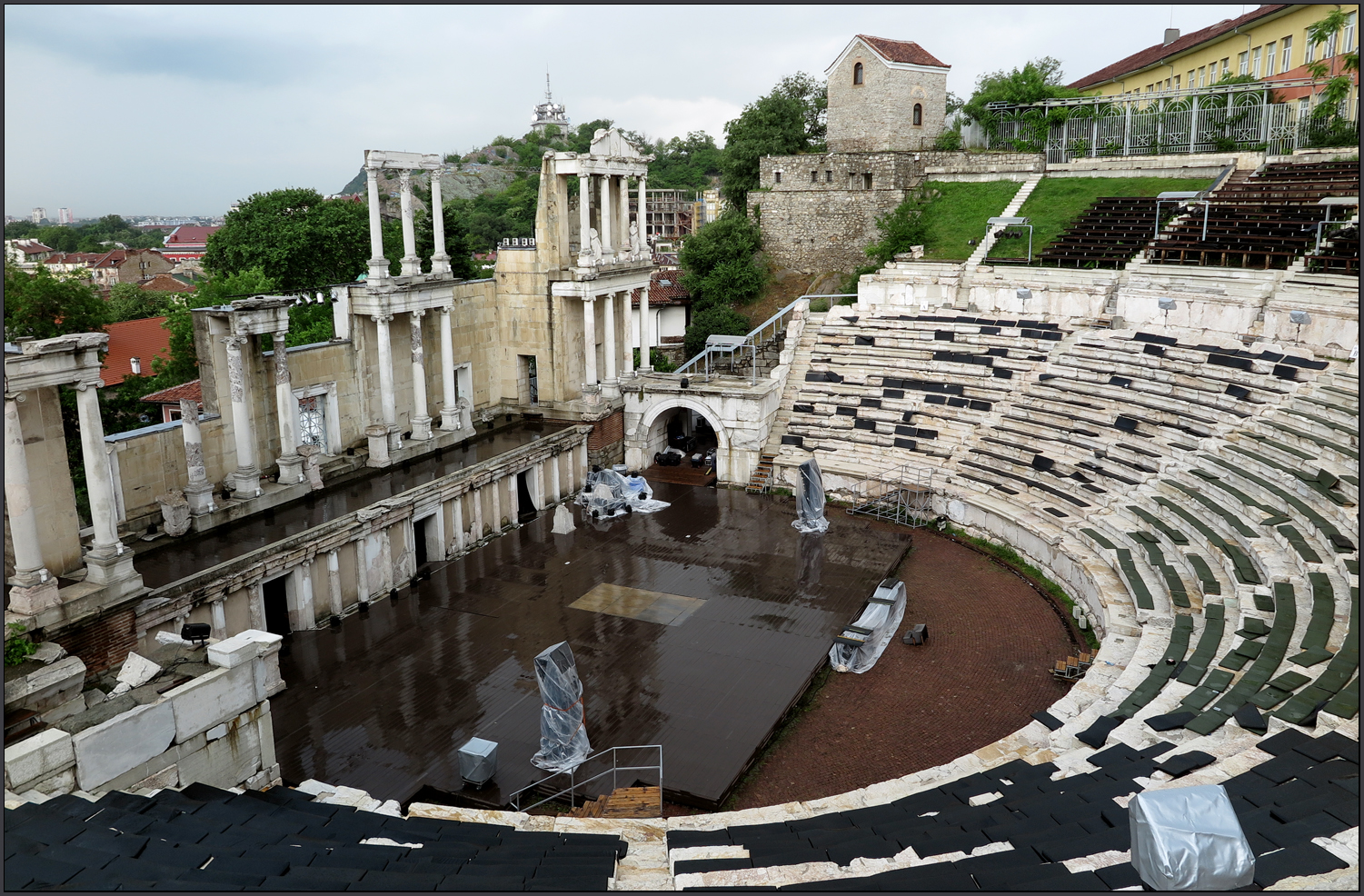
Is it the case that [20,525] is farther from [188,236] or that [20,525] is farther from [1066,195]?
[188,236]

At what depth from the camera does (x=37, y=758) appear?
1126 cm

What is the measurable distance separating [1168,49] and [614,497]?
4602cm

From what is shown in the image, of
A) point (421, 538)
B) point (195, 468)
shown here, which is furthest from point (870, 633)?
point (195, 468)

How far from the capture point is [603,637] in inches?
802

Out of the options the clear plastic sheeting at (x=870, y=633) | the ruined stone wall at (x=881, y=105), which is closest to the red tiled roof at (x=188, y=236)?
the ruined stone wall at (x=881, y=105)

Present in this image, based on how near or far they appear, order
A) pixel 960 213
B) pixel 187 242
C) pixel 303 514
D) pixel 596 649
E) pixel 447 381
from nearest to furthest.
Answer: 1. pixel 596 649
2. pixel 303 514
3. pixel 447 381
4. pixel 960 213
5. pixel 187 242

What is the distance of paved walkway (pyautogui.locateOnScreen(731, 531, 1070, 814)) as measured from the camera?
16078 mm

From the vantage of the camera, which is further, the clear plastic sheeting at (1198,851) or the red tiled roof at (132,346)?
the red tiled roof at (132,346)

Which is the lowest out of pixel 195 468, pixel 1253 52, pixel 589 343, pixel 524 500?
pixel 524 500

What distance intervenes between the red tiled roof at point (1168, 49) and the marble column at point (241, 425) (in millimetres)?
39526

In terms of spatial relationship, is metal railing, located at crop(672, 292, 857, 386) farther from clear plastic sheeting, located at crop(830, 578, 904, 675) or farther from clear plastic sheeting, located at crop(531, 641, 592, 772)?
clear plastic sheeting, located at crop(531, 641, 592, 772)

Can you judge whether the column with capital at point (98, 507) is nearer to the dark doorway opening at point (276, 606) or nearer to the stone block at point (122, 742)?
the dark doorway opening at point (276, 606)

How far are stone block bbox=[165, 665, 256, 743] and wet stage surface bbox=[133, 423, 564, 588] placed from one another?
5.11 meters

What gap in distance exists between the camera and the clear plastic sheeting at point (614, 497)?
28391 millimetres
